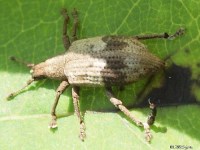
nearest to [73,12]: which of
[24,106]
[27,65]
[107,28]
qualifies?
[107,28]

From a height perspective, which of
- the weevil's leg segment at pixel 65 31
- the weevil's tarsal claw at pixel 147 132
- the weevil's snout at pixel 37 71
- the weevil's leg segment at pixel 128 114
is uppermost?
the weevil's leg segment at pixel 65 31

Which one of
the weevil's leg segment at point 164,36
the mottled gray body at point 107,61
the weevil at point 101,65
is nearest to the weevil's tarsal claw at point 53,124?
the weevil at point 101,65

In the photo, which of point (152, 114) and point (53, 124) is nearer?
point (152, 114)

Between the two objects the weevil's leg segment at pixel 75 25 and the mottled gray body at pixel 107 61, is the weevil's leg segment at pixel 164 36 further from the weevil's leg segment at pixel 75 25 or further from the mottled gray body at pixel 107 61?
the weevil's leg segment at pixel 75 25

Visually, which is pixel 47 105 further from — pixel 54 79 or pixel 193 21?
pixel 193 21

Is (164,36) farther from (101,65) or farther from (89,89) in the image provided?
(89,89)

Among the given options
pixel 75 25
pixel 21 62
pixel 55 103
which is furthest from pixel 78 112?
pixel 75 25
